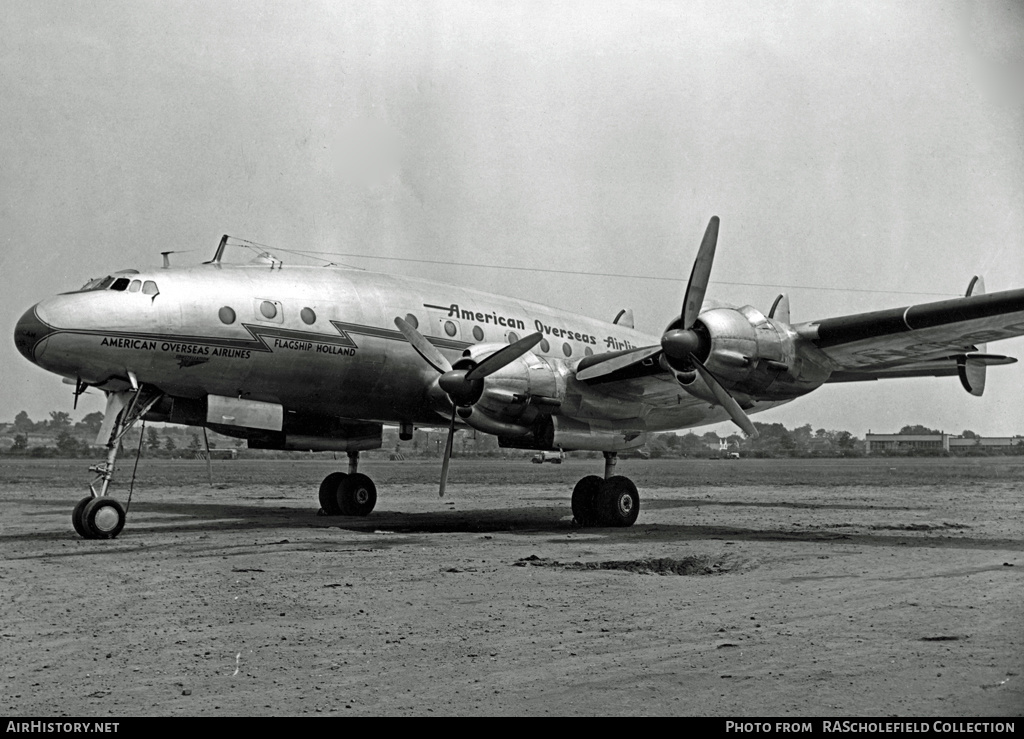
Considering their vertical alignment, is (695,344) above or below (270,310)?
below

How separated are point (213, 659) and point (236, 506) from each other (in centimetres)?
1464

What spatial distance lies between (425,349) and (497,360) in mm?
1319

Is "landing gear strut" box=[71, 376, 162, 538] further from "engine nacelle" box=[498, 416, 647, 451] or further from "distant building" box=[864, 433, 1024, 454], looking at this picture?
"distant building" box=[864, 433, 1024, 454]

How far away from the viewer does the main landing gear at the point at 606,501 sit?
47.7ft

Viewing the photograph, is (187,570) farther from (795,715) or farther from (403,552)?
(795,715)

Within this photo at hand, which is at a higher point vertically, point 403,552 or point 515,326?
point 515,326

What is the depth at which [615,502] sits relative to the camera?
14.5 m

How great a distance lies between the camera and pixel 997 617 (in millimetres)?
6715

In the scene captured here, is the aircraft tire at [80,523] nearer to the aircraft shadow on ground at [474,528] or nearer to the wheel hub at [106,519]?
the wheel hub at [106,519]

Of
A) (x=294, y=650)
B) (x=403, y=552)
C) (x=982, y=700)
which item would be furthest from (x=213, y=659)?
(x=403, y=552)

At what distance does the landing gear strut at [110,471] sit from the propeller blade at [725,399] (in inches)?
287

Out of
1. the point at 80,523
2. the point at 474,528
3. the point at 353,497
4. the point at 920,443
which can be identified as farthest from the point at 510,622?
the point at 920,443

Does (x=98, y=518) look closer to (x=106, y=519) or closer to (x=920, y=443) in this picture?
(x=106, y=519)
